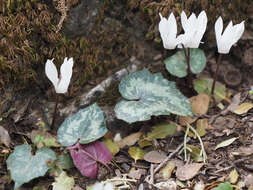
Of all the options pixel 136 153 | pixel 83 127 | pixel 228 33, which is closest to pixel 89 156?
pixel 83 127

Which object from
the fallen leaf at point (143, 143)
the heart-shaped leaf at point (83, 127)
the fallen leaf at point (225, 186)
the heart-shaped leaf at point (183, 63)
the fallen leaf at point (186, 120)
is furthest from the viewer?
the heart-shaped leaf at point (183, 63)

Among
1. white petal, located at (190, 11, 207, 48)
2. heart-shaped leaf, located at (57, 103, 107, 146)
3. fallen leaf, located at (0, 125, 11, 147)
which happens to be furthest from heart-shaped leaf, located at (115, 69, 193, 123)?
fallen leaf, located at (0, 125, 11, 147)

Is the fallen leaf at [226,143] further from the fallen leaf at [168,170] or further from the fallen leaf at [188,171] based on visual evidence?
the fallen leaf at [168,170]

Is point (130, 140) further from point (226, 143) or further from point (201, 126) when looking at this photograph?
point (226, 143)

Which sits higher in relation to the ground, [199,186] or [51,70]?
[51,70]

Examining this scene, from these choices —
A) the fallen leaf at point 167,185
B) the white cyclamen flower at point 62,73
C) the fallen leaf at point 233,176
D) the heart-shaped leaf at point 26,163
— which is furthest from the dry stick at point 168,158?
the white cyclamen flower at point 62,73

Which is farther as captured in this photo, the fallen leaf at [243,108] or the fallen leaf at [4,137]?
the fallen leaf at [243,108]

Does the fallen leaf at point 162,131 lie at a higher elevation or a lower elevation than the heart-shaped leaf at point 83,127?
lower

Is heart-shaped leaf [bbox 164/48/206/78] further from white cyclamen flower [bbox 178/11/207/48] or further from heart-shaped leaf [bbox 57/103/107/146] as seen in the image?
heart-shaped leaf [bbox 57/103/107/146]
